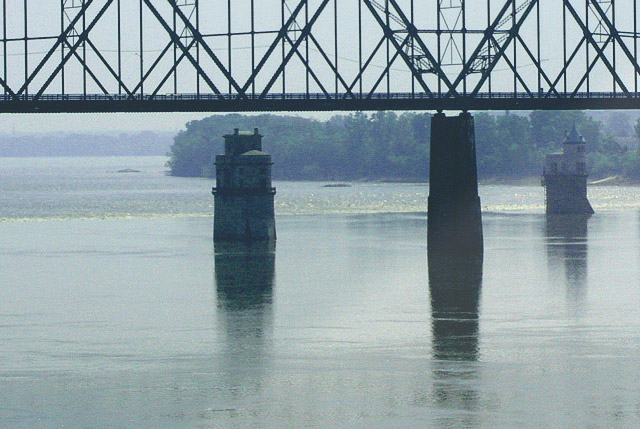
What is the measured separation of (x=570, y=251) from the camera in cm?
10600

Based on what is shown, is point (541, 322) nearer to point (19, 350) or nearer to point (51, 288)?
point (19, 350)

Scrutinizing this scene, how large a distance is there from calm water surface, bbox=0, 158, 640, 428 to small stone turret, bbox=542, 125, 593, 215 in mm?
39233

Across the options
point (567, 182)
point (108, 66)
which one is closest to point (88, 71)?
point (108, 66)

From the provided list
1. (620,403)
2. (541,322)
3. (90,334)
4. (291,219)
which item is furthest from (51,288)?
(291,219)

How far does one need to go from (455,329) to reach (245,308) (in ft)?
38.2

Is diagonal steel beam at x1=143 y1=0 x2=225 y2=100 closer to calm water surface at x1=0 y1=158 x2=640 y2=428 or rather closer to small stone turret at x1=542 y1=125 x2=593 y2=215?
calm water surface at x1=0 y1=158 x2=640 y2=428

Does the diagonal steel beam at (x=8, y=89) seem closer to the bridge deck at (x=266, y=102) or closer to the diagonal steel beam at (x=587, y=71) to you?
the bridge deck at (x=266, y=102)

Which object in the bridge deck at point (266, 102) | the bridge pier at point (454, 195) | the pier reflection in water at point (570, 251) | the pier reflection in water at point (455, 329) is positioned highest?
the bridge deck at point (266, 102)

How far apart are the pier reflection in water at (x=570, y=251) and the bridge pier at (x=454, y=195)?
207 inches

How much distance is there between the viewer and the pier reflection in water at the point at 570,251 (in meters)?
78.8

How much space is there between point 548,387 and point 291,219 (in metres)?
109

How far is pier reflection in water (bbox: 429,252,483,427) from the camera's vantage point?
47.3 meters

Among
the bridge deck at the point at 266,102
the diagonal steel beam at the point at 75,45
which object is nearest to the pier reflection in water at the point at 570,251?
the bridge deck at the point at 266,102

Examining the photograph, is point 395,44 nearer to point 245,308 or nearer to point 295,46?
point 295,46
